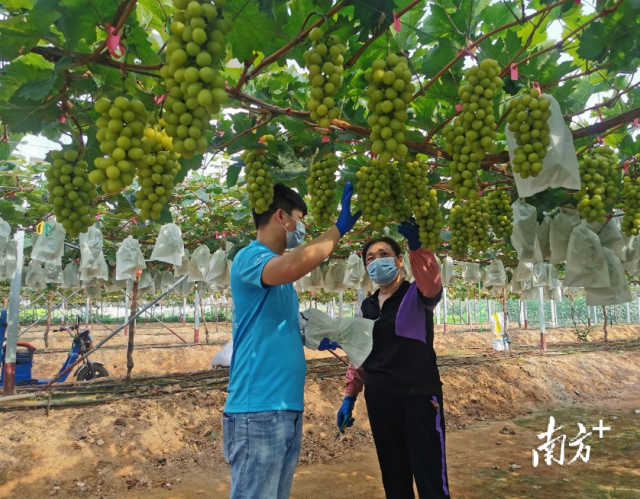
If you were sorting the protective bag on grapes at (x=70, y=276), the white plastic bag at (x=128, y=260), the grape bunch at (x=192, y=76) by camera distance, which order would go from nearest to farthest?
the grape bunch at (x=192, y=76) < the white plastic bag at (x=128, y=260) < the protective bag on grapes at (x=70, y=276)

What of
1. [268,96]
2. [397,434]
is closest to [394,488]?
[397,434]

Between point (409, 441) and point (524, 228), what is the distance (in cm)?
193

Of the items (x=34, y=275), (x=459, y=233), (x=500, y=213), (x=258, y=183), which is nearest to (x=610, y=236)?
(x=500, y=213)

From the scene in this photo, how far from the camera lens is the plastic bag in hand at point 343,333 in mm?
3141

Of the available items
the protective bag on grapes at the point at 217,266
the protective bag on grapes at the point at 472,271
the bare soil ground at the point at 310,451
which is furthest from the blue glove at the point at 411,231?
the protective bag on grapes at the point at 472,271

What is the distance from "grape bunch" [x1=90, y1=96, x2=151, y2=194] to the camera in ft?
3.87

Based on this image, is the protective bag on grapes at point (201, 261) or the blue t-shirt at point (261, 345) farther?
the protective bag on grapes at point (201, 261)

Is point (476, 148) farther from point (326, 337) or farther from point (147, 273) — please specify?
point (147, 273)

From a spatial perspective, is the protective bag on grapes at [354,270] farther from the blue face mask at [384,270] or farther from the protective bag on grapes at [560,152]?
the protective bag on grapes at [560,152]

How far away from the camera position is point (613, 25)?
2.11 metres

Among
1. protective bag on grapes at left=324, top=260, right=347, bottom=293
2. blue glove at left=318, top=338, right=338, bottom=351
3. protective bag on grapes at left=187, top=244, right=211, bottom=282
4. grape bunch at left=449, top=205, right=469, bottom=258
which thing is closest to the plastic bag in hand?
blue glove at left=318, top=338, right=338, bottom=351

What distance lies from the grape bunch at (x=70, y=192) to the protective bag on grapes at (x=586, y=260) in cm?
353

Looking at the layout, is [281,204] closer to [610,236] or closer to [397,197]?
[397,197]

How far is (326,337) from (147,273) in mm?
8816
